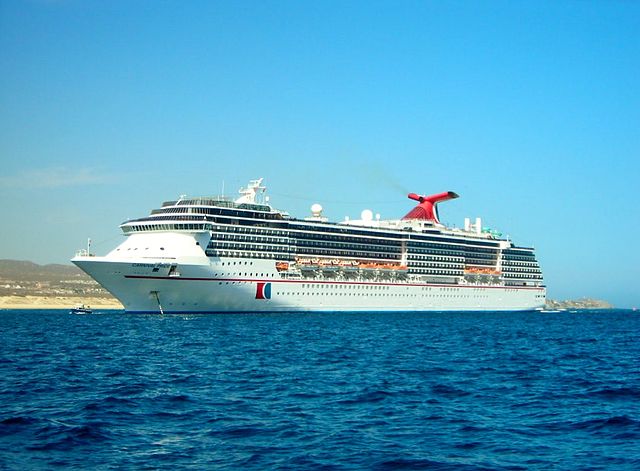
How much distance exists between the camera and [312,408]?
2156 cm

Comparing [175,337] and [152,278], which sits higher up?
[152,278]

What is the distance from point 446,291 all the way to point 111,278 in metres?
52.4

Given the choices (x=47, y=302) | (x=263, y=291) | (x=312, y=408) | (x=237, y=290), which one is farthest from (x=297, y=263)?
(x=47, y=302)

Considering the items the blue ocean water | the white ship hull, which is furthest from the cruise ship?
the blue ocean water

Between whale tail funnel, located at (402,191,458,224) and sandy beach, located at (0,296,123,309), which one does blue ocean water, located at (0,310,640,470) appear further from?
sandy beach, located at (0,296,123,309)

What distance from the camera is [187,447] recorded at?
663 inches

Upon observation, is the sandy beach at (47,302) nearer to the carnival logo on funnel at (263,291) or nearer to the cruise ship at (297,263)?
the cruise ship at (297,263)

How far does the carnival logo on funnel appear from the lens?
79.4 meters

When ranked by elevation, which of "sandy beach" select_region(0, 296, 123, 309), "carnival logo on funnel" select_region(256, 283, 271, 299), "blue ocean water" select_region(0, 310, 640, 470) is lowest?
"blue ocean water" select_region(0, 310, 640, 470)

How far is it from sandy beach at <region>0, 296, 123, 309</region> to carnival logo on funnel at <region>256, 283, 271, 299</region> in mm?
73543

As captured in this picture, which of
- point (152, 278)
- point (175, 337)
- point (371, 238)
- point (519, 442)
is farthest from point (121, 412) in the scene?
point (371, 238)

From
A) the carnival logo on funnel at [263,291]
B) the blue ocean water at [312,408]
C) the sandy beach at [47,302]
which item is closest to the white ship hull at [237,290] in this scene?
the carnival logo on funnel at [263,291]

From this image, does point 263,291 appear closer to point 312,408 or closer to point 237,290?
point 237,290

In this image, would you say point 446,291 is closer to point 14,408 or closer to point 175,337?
point 175,337
